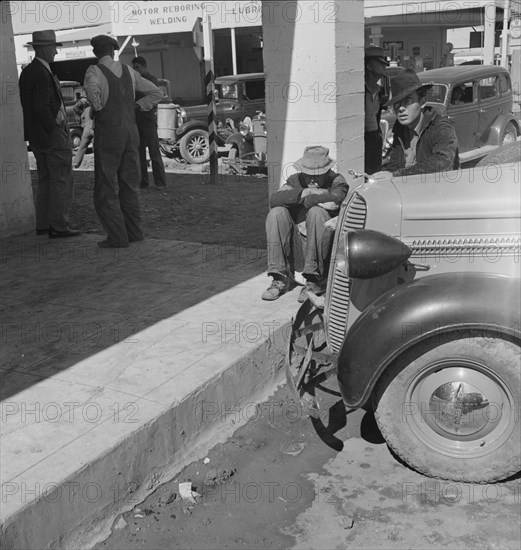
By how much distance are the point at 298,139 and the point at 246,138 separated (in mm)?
8205

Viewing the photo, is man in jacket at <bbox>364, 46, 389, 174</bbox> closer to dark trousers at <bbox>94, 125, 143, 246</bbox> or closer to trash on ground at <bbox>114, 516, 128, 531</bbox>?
dark trousers at <bbox>94, 125, 143, 246</bbox>

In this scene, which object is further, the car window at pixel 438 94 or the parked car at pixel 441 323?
the car window at pixel 438 94

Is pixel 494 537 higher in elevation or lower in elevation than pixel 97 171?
lower

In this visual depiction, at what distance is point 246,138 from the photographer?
13820 mm

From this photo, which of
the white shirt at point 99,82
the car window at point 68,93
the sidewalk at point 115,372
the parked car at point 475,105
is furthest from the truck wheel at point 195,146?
the sidewalk at point 115,372

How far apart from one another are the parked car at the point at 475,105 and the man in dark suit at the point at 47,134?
708cm

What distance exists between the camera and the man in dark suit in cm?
686

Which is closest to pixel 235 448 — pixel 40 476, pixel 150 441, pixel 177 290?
pixel 150 441

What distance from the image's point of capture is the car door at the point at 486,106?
529 inches

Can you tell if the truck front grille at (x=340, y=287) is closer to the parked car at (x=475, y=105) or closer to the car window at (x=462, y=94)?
the parked car at (x=475, y=105)

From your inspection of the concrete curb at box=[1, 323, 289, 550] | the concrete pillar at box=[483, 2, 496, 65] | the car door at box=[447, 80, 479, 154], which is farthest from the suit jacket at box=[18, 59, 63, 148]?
the concrete pillar at box=[483, 2, 496, 65]

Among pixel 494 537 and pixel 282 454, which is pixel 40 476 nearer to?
pixel 282 454

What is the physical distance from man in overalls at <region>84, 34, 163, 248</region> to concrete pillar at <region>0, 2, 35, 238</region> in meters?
1.22

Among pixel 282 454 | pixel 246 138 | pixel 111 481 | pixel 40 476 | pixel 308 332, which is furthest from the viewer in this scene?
pixel 246 138
